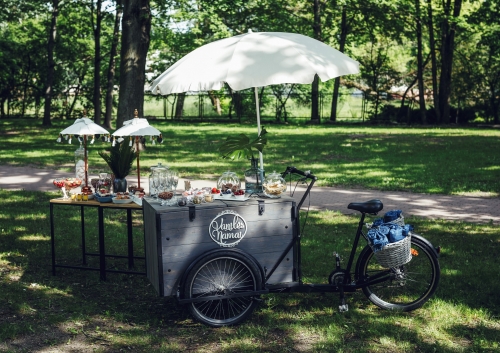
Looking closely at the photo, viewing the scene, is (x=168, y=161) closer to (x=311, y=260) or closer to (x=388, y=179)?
(x=388, y=179)

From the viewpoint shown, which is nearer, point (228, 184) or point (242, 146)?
point (228, 184)

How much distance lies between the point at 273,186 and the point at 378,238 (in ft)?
3.25

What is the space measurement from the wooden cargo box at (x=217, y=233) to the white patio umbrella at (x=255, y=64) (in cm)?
107

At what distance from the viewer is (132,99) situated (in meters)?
17.2

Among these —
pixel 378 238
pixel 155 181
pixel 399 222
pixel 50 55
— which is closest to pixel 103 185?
pixel 155 181

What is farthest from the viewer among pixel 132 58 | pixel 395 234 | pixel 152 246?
pixel 132 58

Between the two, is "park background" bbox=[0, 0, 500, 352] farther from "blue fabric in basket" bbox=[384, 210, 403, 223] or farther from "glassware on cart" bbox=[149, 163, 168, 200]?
"glassware on cart" bbox=[149, 163, 168, 200]

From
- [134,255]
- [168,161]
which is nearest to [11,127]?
[168,161]

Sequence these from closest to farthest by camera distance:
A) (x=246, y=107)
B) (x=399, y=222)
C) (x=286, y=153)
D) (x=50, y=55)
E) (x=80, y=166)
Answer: (x=399, y=222), (x=80, y=166), (x=286, y=153), (x=50, y=55), (x=246, y=107)

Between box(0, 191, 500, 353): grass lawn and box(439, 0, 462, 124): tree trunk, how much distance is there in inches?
952

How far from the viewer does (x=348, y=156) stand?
17.4 m

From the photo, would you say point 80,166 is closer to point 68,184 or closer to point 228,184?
point 68,184

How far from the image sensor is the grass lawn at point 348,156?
1320 centimetres

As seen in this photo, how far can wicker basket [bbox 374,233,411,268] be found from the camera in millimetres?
5379
